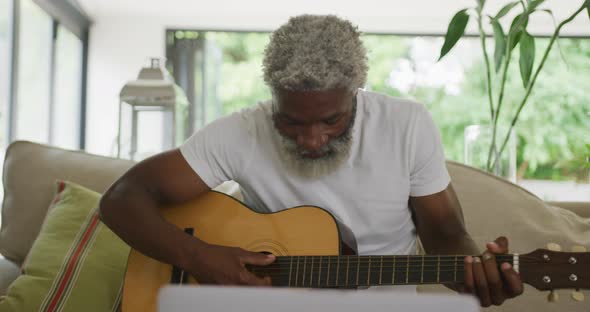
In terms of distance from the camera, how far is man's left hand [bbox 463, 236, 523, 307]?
1.27m

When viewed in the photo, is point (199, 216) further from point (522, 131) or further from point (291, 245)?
point (522, 131)

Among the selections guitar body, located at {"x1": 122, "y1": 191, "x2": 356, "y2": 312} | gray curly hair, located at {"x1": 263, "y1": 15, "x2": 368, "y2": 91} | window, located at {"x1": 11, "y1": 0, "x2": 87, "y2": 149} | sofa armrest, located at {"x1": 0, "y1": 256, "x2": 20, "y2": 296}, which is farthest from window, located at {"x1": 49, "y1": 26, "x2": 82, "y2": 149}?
gray curly hair, located at {"x1": 263, "y1": 15, "x2": 368, "y2": 91}

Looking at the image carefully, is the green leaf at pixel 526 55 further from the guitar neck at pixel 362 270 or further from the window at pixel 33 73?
the window at pixel 33 73

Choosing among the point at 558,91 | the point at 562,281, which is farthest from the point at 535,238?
the point at 558,91

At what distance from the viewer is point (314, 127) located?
1.49 metres

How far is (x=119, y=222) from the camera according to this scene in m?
1.62

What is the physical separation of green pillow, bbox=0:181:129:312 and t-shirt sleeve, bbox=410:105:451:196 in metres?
0.72

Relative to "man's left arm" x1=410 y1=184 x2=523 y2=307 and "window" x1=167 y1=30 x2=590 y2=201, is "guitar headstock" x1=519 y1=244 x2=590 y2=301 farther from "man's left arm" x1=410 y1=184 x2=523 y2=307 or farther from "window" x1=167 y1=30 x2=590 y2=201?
"window" x1=167 y1=30 x2=590 y2=201

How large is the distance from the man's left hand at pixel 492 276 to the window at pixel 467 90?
7.31m

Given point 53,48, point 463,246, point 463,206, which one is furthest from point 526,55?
point 53,48

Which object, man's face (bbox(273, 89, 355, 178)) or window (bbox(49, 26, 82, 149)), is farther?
window (bbox(49, 26, 82, 149))

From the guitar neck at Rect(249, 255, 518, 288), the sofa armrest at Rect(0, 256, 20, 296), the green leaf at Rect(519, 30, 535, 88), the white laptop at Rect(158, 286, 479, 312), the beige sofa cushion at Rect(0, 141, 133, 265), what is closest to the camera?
the white laptop at Rect(158, 286, 479, 312)

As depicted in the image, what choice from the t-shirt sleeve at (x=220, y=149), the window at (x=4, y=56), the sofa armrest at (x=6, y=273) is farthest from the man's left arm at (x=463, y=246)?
the window at (x=4, y=56)

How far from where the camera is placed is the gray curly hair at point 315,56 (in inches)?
58.1
